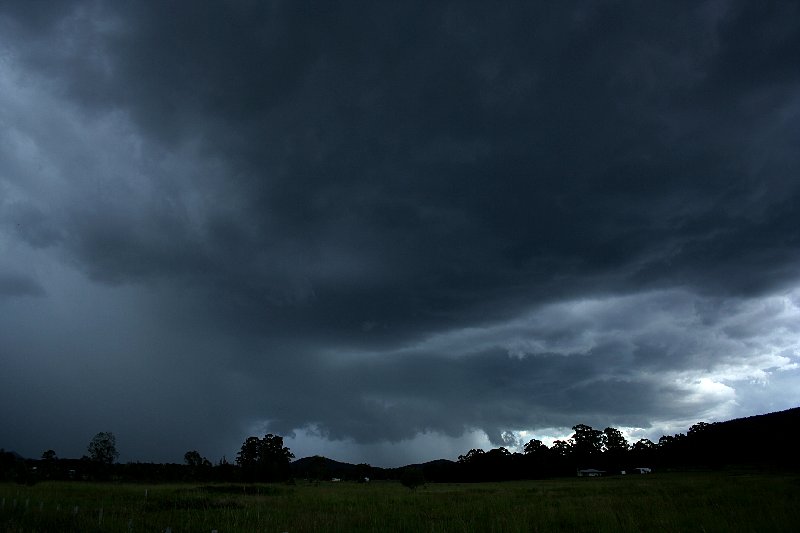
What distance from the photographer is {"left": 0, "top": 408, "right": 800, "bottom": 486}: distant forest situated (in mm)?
97125

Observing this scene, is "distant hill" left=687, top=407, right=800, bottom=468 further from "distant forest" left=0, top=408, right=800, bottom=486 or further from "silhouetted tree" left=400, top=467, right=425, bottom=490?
"silhouetted tree" left=400, top=467, right=425, bottom=490

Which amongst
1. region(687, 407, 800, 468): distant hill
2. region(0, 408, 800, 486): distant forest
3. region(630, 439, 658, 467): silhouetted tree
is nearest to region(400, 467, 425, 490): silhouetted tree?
region(0, 408, 800, 486): distant forest

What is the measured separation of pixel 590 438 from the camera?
184875mm

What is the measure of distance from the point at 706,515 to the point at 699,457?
148 m

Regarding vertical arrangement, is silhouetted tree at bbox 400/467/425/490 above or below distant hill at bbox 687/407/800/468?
below

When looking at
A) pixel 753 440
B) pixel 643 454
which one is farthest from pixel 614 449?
pixel 753 440

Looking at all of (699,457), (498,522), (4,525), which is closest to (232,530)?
(4,525)

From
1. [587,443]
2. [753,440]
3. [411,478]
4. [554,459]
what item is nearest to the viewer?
[411,478]

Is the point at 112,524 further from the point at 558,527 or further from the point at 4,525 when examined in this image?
the point at 558,527

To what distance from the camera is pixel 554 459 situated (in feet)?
511

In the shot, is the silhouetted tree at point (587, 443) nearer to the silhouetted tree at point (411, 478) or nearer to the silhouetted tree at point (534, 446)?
the silhouetted tree at point (534, 446)

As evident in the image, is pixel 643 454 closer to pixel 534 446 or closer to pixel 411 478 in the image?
pixel 534 446

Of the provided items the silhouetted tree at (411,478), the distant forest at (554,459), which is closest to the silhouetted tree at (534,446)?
the distant forest at (554,459)

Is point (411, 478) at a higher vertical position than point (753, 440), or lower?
lower
